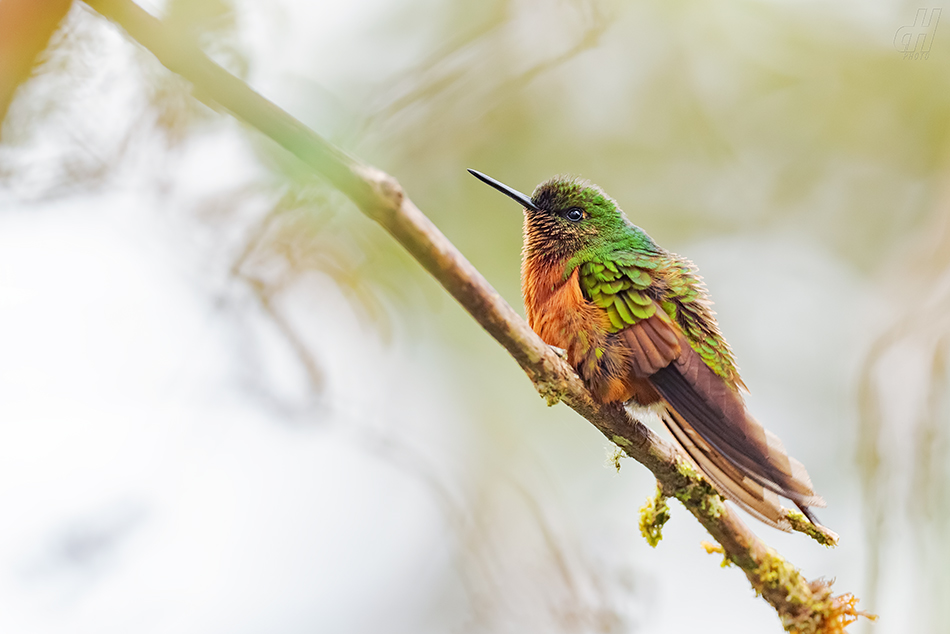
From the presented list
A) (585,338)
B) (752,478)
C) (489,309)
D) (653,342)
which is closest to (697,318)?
(653,342)

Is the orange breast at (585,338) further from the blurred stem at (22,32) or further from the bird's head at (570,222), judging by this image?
the blurred stem at (22,32)

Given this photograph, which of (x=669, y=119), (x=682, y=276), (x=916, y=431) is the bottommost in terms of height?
(x=916, y=431)

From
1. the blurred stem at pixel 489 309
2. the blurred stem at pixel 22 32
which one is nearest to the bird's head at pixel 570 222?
the blurred stem at pixel 489 309

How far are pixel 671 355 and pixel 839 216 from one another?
207 inches

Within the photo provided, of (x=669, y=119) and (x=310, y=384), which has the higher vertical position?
(x=669, y=119)

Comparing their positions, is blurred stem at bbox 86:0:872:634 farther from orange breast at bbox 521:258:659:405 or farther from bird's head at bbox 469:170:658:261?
bird's head at bbox 469:170:658:261

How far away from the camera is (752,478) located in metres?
2.44

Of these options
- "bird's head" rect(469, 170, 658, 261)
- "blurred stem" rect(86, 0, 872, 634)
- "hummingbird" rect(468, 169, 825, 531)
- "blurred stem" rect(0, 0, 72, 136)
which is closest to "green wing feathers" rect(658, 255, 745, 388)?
"hummingbird" rect(468, 169, 825, 531)

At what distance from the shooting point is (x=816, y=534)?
2598 millimetres

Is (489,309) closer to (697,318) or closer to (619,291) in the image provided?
(619,291)

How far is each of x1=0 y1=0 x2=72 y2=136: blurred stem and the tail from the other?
93.2 inches

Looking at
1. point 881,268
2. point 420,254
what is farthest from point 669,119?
point 420,254

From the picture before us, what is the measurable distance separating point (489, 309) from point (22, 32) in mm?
1246

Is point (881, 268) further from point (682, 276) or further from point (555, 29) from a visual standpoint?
point (682, 276)
